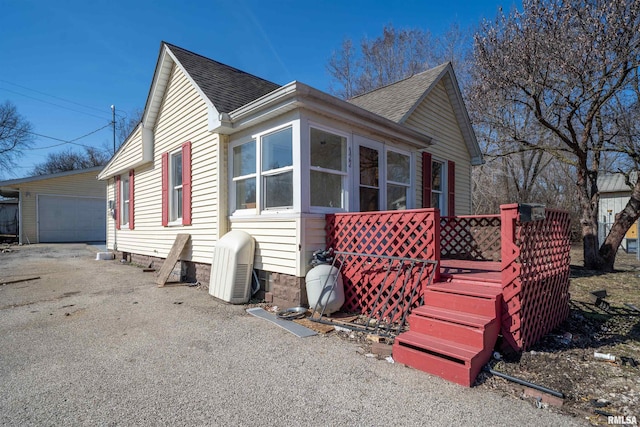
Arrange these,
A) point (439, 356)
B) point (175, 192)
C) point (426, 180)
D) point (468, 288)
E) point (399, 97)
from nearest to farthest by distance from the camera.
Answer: point (439, 356) → point (468, 288) → point (175, 192) → point (426, 180) → point (399, 97)

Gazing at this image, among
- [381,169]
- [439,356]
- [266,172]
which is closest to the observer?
[439,356]

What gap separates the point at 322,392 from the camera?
9.04 ft

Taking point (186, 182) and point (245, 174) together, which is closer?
point (245, 174)

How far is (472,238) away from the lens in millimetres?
6828

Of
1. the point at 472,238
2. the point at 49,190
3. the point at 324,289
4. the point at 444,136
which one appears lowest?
the point at 324,289

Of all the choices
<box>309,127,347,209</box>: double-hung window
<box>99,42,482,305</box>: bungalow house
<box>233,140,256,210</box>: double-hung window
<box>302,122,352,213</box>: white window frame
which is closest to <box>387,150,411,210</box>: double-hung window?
<box>99,42,482,305</box>: bungalow house

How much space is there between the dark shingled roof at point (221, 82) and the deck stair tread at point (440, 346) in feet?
16.4

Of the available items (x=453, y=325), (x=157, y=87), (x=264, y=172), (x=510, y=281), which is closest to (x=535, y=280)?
(x=510, y=281)

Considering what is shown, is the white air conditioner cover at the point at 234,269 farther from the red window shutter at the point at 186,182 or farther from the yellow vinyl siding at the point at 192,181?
the red window shutter at the point at 186,182

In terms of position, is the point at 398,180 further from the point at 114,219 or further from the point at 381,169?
the point at 114,219

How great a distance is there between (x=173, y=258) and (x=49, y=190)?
16173mm

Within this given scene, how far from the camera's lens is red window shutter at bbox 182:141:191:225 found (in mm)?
7477

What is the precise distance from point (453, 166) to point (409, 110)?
2.67 m

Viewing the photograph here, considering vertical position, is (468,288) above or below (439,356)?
above
